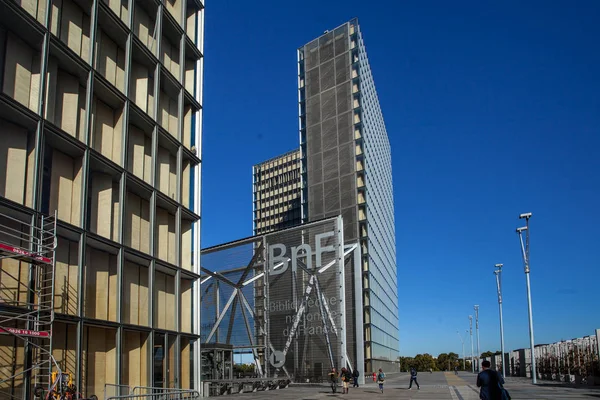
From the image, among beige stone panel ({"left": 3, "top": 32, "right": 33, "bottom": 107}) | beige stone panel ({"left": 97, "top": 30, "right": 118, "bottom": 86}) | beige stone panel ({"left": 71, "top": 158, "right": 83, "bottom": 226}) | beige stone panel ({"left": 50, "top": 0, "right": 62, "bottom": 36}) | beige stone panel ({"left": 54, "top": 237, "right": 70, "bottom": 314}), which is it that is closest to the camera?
beige stone panel ({"left": 3, "top": 32, "right": 33, "bottom": 107})

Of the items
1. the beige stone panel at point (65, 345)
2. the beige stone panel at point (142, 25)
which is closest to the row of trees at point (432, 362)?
the beige stone panel at point (142, 25)

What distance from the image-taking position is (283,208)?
13412 centimetres

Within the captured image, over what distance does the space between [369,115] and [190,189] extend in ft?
169

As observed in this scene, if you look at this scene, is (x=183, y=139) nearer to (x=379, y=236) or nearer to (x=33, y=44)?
(x=33, y=44)

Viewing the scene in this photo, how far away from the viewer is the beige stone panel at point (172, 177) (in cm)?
2714

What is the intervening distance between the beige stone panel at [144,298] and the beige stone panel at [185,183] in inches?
200

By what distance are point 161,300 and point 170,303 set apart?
0.81 meters

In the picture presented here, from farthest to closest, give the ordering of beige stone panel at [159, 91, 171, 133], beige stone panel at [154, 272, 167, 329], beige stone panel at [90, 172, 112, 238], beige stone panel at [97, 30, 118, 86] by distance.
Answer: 1. beige stone panel at [159, 91, 171, 133]
2. beige stone panel at [154, 272, 167, 329]
3. beige stone panel at [97, 30, 118, 86]
4. beige stone panel at [90, 172, 112, 238]

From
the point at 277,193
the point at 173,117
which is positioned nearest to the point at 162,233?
the point at 173,117

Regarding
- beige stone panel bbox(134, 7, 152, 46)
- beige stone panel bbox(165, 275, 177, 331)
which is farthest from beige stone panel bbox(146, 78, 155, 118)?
beige stone panel bbox(165, 275, 177, 331)

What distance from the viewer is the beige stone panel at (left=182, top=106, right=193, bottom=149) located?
28.8 m

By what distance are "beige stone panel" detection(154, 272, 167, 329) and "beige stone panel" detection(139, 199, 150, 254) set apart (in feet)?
5.48

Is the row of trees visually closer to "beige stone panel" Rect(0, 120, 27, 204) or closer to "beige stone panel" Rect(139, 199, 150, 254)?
"beige stone panel" Rect(139, 199, 150, 254)

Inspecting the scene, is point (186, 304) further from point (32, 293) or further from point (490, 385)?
point (490, 385)
